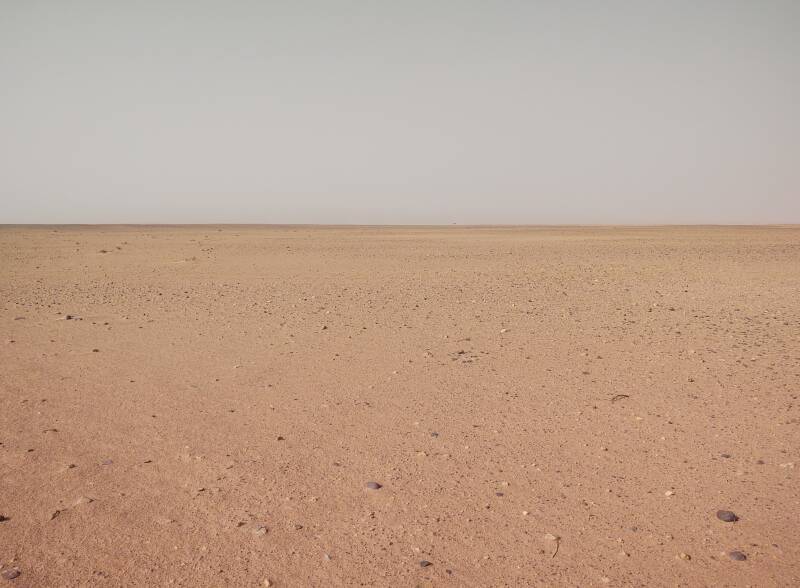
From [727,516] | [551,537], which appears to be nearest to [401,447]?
[551,537]

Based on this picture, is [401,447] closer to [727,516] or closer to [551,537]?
[551,537]

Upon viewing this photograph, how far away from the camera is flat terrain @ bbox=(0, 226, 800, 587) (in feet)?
9.93

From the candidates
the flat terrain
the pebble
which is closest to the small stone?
the flat terrain

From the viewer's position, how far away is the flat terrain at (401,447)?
3.03 m

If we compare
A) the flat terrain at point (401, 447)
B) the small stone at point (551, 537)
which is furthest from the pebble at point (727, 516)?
the small stone at point (551, 537)

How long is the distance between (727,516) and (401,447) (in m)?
1.99

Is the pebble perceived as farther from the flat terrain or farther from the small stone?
the small stone

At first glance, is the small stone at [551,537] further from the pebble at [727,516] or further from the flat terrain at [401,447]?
the pebble at [727,516]

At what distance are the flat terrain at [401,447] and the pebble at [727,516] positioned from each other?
0.03 metres

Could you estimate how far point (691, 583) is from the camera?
2.82 meters

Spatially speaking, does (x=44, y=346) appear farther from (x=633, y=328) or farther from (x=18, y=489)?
(x=633, y=328)

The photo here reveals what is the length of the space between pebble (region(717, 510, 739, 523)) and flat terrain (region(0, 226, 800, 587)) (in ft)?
0.10

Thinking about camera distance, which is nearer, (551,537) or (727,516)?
(551,537)

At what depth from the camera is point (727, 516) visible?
336cm
